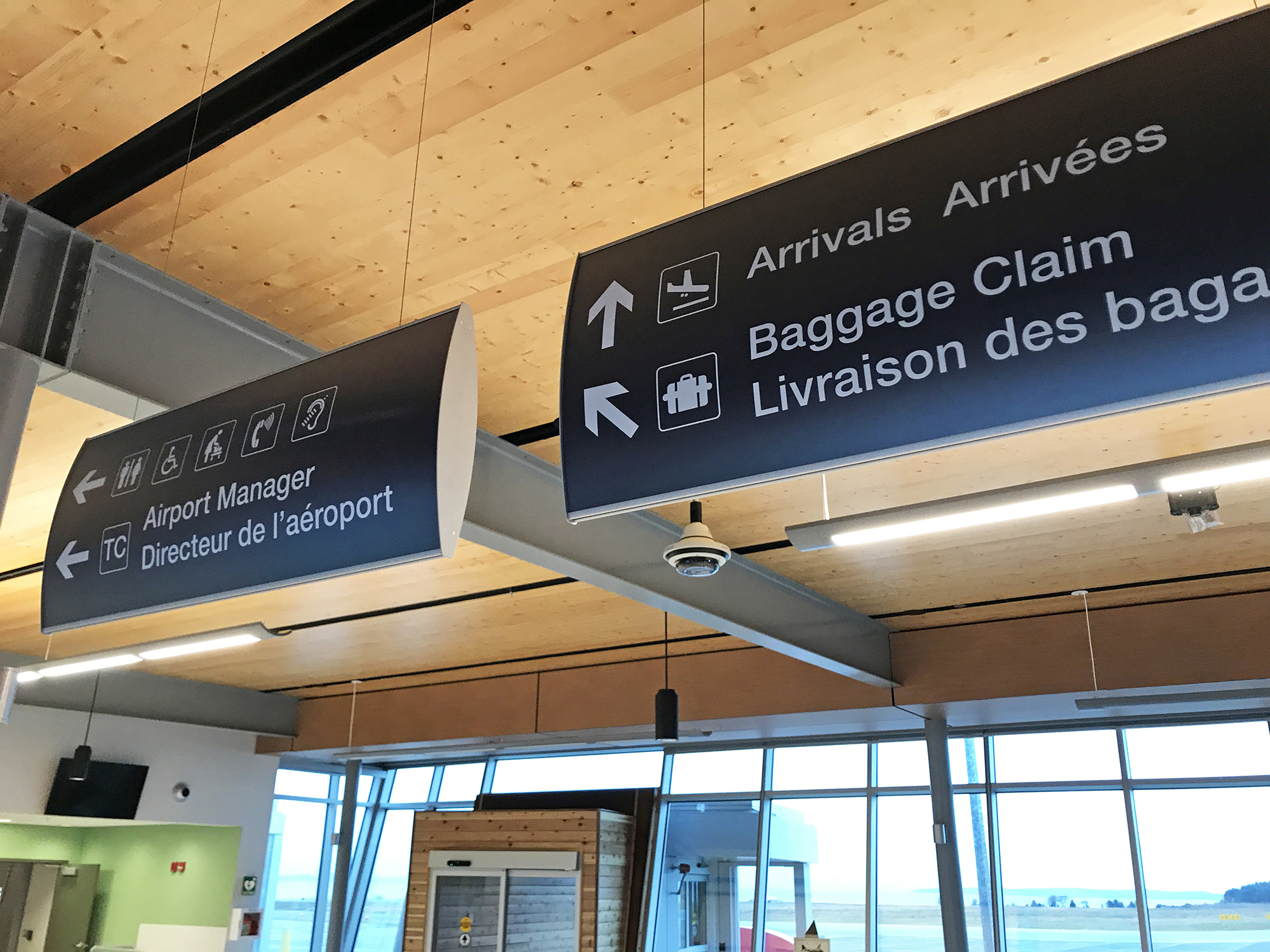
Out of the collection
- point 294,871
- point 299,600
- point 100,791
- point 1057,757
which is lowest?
point 294,871

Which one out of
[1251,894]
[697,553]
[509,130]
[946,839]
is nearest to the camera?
[509,130]

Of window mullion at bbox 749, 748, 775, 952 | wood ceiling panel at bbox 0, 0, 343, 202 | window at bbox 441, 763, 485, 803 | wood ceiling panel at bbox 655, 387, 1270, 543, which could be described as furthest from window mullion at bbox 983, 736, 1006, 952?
wood ceiling panel at bbox 0, 0, 343, 202

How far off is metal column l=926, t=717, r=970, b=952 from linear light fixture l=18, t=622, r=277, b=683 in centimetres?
502

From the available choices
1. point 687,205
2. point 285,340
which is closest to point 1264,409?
point 687,205

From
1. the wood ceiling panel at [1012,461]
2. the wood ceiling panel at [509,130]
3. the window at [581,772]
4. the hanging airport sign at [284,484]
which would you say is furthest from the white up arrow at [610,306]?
the window at [581,772]

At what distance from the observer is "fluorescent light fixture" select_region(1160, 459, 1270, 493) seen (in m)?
3.41

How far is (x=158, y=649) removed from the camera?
6.08 metres

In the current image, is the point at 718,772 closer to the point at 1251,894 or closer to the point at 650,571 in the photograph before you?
the point at 1251,894

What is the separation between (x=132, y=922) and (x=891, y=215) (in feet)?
39.8

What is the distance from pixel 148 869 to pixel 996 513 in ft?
35.1

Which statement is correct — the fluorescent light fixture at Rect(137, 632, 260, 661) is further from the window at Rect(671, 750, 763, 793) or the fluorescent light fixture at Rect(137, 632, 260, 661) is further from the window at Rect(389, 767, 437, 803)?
the window at Rect(389, 767, 437, 803)

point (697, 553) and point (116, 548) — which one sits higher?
point (697, 553)

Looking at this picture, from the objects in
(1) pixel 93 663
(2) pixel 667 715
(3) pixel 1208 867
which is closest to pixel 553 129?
(2) pixel 667 715

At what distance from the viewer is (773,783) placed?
10.5m
